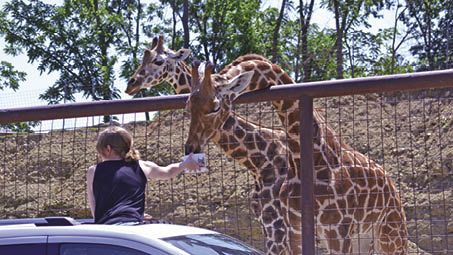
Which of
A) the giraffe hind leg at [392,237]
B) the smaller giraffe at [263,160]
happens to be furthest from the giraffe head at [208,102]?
the giraffe hind leg at [392,237]

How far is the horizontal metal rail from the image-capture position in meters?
7.48

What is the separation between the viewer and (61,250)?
5387mm

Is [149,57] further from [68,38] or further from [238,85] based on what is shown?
[68,38]

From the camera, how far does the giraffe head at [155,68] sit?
1293cm

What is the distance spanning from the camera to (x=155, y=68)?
13.1 m

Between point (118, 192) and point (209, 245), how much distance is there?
122 cm

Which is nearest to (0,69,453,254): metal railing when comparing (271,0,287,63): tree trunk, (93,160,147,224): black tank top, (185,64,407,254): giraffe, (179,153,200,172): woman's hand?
(185,64,407,254): giraffe

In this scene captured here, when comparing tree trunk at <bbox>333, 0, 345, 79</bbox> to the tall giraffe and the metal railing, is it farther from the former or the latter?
the metal railing

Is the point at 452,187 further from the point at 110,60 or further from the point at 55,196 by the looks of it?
the point at 110,60

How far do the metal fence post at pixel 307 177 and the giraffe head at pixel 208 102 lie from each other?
105 centimetres

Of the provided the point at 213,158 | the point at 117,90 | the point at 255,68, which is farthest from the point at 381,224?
the point at 117,90

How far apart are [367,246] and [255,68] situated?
213cm

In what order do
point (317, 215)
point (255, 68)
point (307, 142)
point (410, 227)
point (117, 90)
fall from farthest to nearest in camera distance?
point (117, 90)
point (410, 227)
point (255, 68)
point (317, 215)
point (307, 142)

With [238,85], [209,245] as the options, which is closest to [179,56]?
[238,85]
